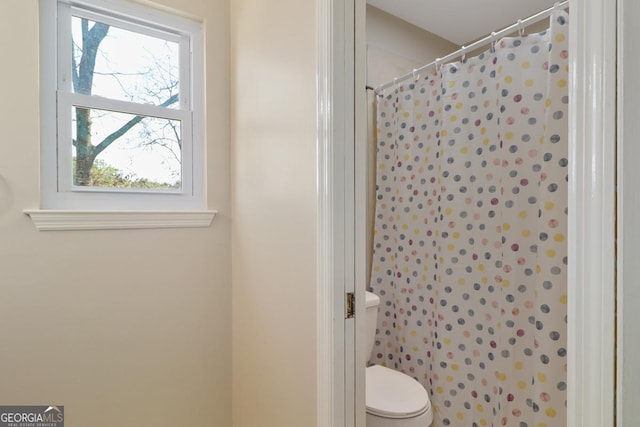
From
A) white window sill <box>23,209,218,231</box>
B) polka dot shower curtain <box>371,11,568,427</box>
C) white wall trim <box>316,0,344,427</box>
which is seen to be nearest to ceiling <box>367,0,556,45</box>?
polka dot shower curtain <box>371,11,568,427</box>

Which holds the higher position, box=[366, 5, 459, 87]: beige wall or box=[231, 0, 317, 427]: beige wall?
box=[366, 5, 459, 87]: beige wall

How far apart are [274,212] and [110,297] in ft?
2.44

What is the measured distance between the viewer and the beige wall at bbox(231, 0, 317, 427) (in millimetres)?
992

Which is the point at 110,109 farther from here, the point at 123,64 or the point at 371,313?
the point at 371,313

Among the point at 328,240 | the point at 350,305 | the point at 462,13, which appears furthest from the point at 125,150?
the point at 462,13

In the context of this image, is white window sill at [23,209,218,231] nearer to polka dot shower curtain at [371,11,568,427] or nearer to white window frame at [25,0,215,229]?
white window frame at [25,0,215,229]

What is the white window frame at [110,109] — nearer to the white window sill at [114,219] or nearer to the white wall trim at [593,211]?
the white window sill at [114,219]

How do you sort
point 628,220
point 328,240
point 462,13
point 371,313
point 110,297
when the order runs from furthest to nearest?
point 462,13 < point 371,313 < point 110,297 < point 328,240 < point 628,220

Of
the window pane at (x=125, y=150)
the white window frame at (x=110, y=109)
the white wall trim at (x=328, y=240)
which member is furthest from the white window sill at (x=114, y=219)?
the white wall trim at (x=328, y=240)

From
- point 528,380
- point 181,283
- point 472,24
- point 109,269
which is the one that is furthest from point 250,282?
point 472,24

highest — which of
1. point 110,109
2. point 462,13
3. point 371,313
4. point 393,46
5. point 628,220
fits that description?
point 462,13

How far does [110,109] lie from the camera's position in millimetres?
1320

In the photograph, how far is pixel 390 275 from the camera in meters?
2.06

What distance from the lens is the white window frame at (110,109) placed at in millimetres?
1201
